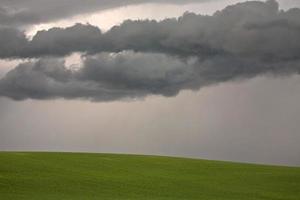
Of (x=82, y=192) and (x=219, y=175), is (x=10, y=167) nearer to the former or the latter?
(x=82, y=192)

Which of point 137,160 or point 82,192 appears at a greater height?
point 137,160

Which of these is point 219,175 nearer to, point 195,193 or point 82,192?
point 195,193

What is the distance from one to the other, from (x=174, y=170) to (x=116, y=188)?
37.8 ft

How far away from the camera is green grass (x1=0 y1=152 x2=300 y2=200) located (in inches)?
1252

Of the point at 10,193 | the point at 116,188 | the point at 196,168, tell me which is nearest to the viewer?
the point at 10,193

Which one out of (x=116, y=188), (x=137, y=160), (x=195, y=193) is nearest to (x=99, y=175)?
(x=116, y=188)

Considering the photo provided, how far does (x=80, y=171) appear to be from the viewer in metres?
40.3

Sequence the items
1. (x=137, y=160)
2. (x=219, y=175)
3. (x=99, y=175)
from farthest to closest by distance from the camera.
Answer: (x=137, y=160) → (x=219, y=175) → (x=99, y=175)

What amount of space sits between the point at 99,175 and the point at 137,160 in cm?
1176

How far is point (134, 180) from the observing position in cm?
3756

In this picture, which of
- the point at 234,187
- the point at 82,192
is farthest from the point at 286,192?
the point at 82,192

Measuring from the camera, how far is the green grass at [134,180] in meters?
31.8

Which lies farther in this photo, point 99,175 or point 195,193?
point 99,175

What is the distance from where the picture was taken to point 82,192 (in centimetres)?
3169
